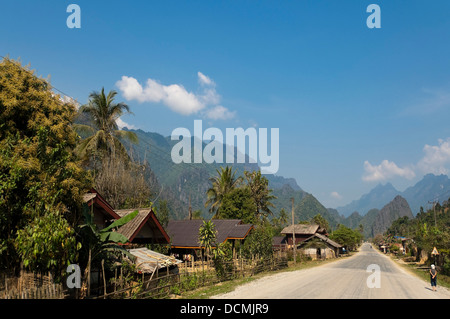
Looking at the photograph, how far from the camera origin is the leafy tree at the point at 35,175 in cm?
966

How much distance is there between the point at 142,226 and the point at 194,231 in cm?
2365

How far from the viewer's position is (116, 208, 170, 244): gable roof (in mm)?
16853

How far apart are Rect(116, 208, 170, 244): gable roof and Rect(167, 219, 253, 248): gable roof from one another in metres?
17.0

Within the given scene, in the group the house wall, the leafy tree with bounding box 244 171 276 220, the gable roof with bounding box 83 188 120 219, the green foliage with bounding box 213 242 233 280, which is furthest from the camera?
the leafy tree with bounding box 244 171 276 220

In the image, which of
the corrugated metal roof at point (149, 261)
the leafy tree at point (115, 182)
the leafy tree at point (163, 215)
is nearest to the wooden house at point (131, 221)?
the corrugated metal roof at point (149, 261)

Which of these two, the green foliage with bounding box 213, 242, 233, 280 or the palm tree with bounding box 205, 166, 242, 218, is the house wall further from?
the green foliage with bounding box 213, 242, 233, 280

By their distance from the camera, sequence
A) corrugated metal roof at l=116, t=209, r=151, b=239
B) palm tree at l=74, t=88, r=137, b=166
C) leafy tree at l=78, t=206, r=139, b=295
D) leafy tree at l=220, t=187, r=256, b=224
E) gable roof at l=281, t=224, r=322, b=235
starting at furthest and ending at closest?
gable roof at l=281, t=224, r=322, b=235 < leafy tree at l=220, t=187, r=256, b=224 < palm tree at l=74, t=88, r=137, b=166 < corrugated metal roof at l=116, t=209, r=151, b=239 < leafy tree at l=78, t=206, r=139, b=295

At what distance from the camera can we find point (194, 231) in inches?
1618

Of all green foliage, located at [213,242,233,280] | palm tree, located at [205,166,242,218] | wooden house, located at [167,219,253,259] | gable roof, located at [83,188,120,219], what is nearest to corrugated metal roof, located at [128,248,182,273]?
gable roof, located at [83,188,120,219]

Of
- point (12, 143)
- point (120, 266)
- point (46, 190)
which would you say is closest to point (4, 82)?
point (12, 143)

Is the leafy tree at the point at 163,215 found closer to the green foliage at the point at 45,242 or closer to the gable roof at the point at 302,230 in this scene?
the green foliage at the point at 45,242

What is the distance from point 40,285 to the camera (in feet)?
32.7

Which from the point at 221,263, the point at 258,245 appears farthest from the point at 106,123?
the point at 258,245

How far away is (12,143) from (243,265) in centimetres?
2089
